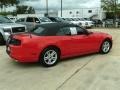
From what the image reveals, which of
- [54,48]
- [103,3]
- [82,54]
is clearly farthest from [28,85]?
[103,3]

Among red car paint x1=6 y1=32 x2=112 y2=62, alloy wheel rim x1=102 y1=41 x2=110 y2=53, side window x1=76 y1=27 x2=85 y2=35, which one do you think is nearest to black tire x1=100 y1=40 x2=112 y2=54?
alloy wheel rim x1=102 y1=41 x2=110 y2=53

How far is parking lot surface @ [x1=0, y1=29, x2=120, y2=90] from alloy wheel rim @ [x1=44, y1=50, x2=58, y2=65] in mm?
233

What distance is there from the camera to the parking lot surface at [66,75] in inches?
225

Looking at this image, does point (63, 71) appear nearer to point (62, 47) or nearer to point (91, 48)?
point (62, 47)

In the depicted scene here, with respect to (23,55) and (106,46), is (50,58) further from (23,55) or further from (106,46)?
(106,46)

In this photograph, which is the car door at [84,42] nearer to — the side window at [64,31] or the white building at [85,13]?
the side window at [64,31]

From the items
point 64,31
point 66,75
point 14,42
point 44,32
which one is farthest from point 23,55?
point 64,31

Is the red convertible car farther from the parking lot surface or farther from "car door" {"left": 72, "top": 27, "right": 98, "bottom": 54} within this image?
the parking lot surface

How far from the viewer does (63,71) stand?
7.02 m

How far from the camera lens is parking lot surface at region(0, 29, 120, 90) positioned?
573cm

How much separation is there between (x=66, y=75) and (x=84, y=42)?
7.67 ft

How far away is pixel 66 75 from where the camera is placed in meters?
6.60

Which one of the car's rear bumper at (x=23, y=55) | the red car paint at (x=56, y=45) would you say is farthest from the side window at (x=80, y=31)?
the car's rear bumper at (x=23, y=55)

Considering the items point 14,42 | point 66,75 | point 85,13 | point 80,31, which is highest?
point 85,13
